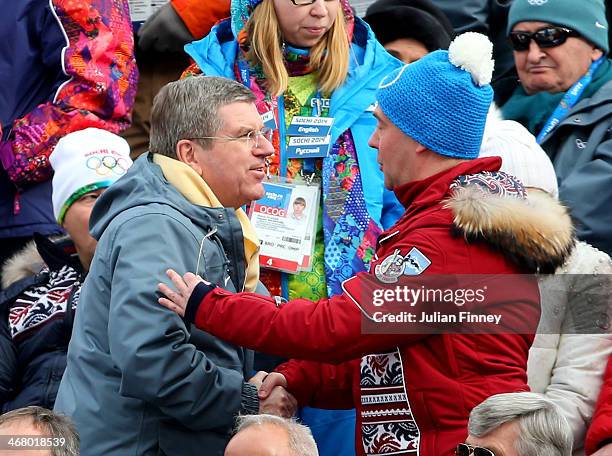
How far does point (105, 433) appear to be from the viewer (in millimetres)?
4062

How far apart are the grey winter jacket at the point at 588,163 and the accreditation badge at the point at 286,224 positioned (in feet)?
3.54

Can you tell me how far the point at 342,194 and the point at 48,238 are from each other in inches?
51.9

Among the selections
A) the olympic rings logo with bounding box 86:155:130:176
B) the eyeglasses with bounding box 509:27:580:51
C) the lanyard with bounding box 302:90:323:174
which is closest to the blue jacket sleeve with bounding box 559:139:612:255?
the eyeglasses with bounding box 509:27:580:51

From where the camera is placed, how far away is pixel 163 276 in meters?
3.99

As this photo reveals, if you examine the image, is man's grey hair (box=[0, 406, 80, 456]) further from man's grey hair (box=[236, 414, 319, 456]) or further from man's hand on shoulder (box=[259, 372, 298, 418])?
man's hand on shoulder (box=[259, 372, 298, 418])

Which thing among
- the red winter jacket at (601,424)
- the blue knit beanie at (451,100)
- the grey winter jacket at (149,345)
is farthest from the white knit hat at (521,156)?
the grey winter jacket at (149,345)

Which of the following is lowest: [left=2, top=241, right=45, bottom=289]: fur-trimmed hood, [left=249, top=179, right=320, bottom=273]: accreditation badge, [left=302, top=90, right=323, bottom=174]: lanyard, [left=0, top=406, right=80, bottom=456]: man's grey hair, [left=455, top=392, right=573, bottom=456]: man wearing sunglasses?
[left=2, top=241, right=45, bottom=289]: fur-trimmed hood

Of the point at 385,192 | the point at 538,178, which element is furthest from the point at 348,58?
the point at 538,178

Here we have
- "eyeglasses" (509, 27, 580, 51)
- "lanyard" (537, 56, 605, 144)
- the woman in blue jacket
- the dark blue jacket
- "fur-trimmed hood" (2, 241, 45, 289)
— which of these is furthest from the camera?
"eyeglasses" (509, 27, 580, 51)

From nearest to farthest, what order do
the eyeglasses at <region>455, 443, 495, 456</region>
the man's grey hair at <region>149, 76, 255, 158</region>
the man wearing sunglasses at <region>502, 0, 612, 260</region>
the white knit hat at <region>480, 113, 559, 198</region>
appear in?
the eyeglasses at <region>455, 443, 495, 456</region> → the man's grey hair at <region>149, 76, 255, 158</region> → the white knit hat at <region>480, 113, 559, 198</region> → the man wearing sunglasses at <region>502, 0, 612, 260</region>

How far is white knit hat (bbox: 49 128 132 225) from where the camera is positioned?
531 cm

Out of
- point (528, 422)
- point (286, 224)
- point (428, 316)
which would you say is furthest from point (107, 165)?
point (528, 422)

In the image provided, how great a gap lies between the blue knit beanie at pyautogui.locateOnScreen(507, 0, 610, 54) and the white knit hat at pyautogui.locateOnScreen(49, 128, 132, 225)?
6.79 feet

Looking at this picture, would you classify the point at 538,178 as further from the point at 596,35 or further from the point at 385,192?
the point at 596,35
